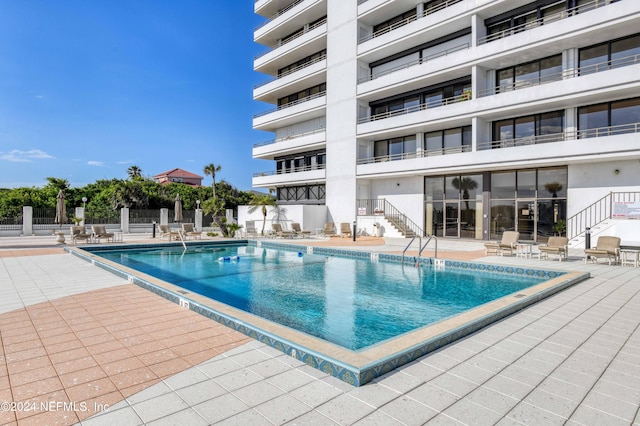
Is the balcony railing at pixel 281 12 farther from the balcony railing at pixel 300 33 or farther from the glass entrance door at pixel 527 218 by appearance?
the glass entrance door at pixel 527 218

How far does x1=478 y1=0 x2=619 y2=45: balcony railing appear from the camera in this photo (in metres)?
15.8

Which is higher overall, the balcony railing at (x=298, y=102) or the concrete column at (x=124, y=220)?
the balcony railing at (x=298, y=102)

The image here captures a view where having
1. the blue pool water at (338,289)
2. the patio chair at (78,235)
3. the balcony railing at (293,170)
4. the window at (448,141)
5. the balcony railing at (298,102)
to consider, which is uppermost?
the balcony railing at (298,102)

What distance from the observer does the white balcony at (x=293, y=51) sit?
26.3 metres

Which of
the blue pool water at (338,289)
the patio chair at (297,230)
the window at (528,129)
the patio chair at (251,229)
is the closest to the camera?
the blue pool water at (338,289)

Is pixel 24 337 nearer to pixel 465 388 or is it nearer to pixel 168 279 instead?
pixel 465 388

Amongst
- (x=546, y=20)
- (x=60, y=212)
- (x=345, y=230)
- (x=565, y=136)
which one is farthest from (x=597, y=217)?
(x=60, y=212)

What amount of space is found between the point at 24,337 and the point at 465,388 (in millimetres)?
4932

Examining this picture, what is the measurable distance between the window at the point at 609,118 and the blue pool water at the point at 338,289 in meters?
10.6

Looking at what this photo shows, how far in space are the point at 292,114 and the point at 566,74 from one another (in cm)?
1779

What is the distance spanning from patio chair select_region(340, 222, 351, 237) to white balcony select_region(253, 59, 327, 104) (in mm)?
11511

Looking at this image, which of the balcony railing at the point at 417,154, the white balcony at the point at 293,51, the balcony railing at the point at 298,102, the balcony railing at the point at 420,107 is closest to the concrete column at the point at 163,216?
the balcony railing at the point at 298,102

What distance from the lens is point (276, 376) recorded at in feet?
10.5

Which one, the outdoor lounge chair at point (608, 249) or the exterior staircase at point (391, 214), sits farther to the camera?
the exterior staircase at point (391, 214)
